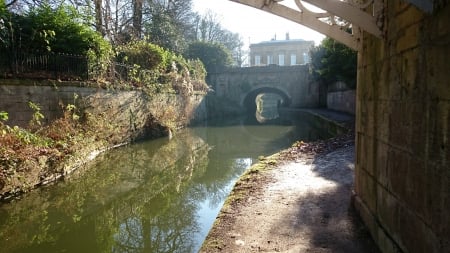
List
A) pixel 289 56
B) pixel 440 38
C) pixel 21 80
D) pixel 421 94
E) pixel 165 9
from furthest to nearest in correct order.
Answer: pixel 289 56 → pixel 165 9 → pixel 21 80 → pixel 421 94 → pixel 440 38

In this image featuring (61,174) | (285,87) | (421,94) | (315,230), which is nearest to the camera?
(421,94)

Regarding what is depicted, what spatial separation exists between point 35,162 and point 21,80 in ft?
9.77

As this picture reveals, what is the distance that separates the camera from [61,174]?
25.3ft

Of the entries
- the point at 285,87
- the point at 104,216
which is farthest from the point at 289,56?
the point at 104,216

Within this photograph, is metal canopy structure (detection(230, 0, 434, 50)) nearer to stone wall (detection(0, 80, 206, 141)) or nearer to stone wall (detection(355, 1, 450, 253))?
stone wall (detection(355, 1, 450, 253))

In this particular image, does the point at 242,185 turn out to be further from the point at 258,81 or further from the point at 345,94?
the point at 258,81

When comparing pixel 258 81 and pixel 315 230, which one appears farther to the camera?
pixel 258 81

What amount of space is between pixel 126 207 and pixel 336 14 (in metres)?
4.73

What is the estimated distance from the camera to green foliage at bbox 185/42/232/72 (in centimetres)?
3138

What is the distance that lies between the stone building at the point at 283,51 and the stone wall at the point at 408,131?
5045 cm

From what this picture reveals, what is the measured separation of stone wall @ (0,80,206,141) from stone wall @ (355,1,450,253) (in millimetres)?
7903

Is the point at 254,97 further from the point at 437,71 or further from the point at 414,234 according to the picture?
the point at 437,71

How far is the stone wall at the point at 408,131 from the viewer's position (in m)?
2.20

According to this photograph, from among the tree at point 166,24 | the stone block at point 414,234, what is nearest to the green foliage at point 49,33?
the stone block at point 414,234
